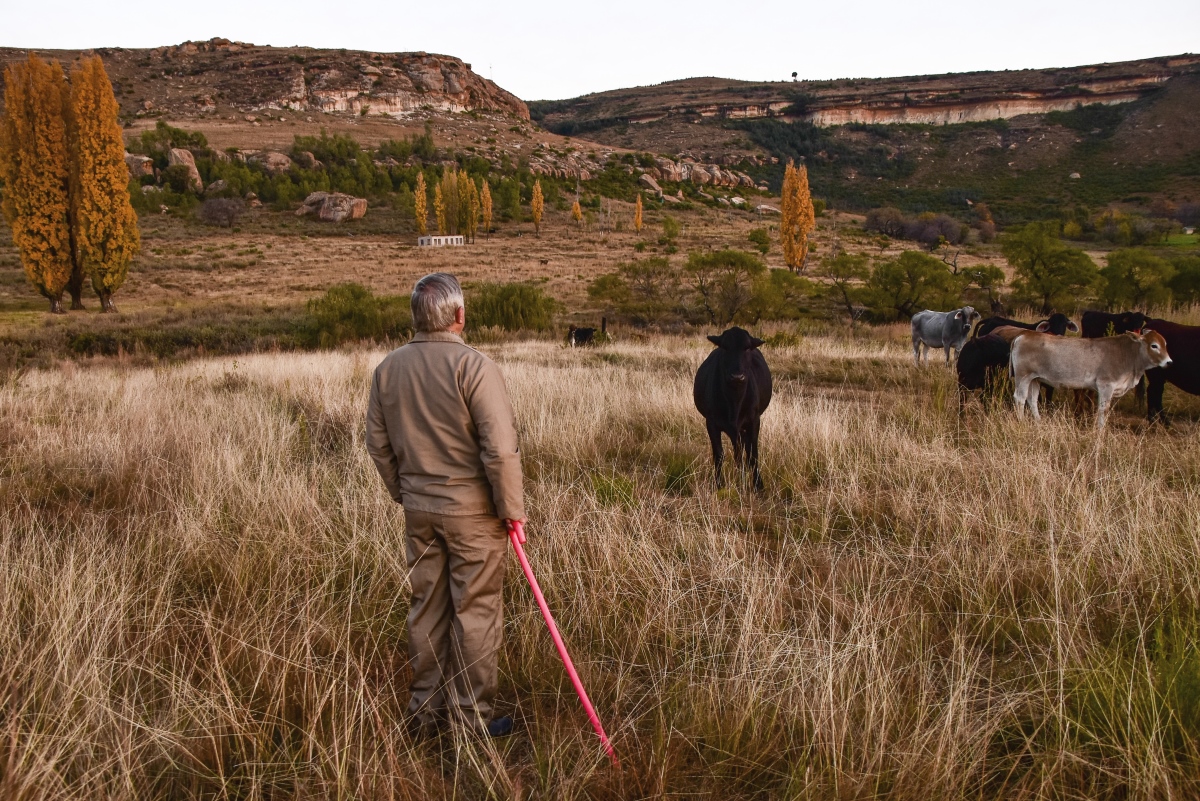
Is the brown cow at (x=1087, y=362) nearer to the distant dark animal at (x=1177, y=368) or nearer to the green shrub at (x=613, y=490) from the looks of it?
the distant dark animal at (x=1177, y=368)

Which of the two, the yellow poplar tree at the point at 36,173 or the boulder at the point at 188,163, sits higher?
the boulder at the point at 188,163

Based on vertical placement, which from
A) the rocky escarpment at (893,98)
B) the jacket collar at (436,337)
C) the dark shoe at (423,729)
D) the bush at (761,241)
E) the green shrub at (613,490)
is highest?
the rocky escarpment at (893,98)

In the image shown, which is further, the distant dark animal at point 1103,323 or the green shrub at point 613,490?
the distant dark animal at point 1103,323

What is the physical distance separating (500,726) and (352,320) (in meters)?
19.9

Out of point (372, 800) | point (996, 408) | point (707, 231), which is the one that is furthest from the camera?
point (707, 231)

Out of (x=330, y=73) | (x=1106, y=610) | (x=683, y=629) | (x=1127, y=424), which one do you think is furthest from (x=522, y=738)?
(x=330, y=73)

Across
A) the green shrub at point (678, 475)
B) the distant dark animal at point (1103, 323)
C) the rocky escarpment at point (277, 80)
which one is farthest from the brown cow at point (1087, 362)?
the rocky escarpment at point (277, 80)

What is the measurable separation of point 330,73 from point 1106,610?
15616 centimetres

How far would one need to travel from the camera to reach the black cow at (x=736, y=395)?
5.59 metres

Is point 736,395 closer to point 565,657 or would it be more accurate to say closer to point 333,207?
point 565,657

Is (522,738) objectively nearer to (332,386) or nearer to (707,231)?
(332,386)

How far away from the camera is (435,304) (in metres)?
2.64

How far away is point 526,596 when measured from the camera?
3.51 m

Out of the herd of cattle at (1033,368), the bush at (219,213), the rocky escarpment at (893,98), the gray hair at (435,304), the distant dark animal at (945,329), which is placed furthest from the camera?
the rocky escarpment at (893,98)
